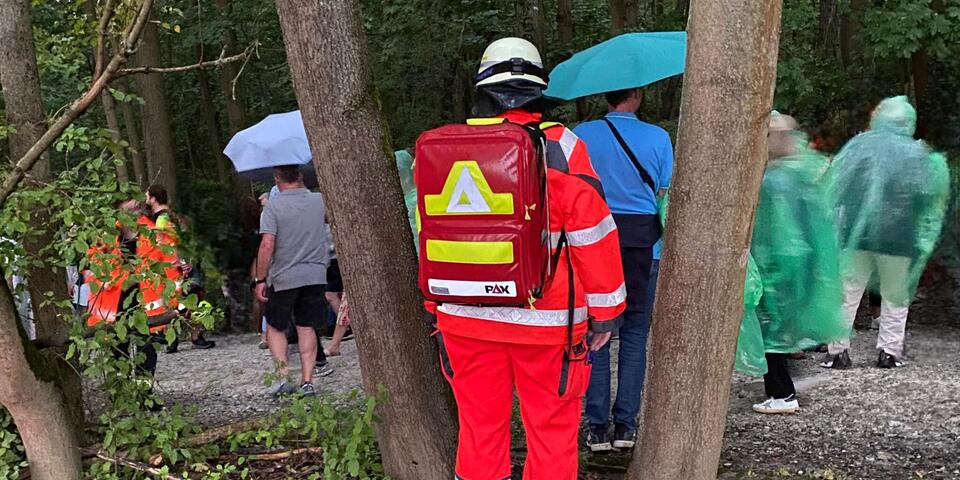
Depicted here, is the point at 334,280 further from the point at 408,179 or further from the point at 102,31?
the point at 102,31

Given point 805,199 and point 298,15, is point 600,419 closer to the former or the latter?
point 805,199

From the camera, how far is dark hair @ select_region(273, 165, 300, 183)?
6.78 m

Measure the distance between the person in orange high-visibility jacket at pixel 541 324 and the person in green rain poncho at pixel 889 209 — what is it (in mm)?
3687

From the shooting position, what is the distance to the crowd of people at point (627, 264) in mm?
3580

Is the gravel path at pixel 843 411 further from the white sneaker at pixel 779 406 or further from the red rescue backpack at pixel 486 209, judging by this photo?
the red rescue backpack at pixel 486 209

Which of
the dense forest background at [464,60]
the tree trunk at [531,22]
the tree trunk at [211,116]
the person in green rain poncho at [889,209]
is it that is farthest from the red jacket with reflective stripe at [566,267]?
the tree trunk at [211,116]

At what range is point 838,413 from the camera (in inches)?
229

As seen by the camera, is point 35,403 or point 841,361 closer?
point 35,403

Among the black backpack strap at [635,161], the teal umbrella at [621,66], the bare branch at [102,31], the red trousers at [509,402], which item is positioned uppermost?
the bare branch at [102,31]

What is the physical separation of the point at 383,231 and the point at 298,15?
3.28 ft

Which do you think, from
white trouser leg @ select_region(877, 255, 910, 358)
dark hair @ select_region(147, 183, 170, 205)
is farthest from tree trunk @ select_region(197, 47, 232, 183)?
white trouser leg @ select_region(877, 255, 910, 358)

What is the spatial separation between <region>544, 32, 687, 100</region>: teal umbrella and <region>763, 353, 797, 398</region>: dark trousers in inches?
78.4

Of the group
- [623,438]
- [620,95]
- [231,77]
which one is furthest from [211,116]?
[623,438]

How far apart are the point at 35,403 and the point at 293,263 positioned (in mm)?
2610
